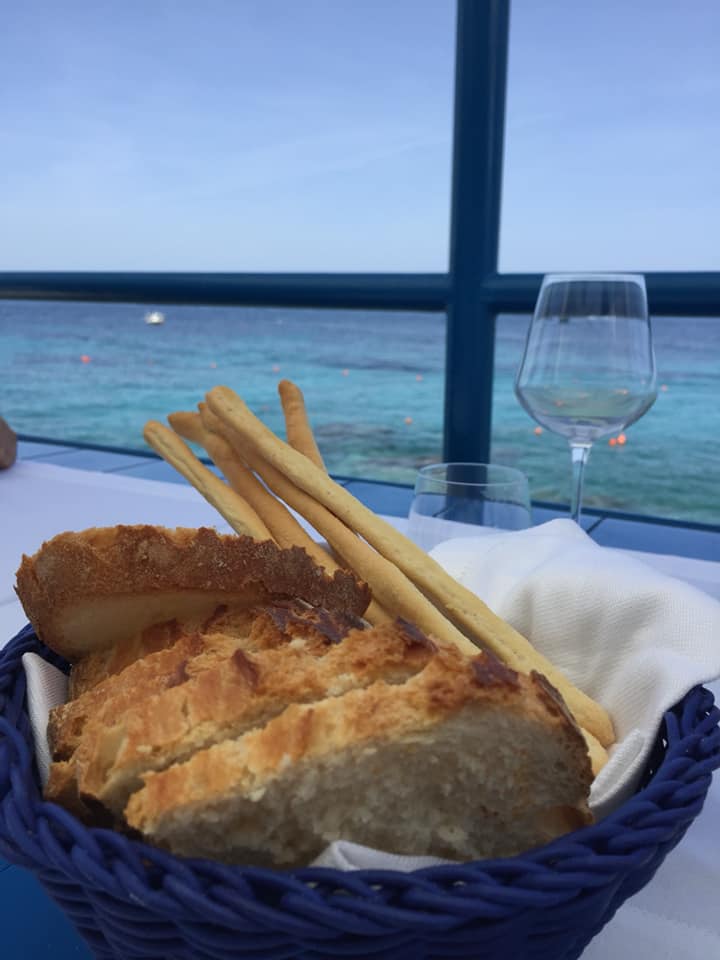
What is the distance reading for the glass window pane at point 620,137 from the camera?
1914 centimetres

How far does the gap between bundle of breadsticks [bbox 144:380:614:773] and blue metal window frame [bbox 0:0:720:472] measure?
0.82m

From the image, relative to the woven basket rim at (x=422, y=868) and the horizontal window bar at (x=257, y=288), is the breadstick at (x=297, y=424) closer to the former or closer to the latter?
the woven basket rim at (x=422, y=868)

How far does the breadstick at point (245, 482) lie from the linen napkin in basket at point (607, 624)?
0.13 meters

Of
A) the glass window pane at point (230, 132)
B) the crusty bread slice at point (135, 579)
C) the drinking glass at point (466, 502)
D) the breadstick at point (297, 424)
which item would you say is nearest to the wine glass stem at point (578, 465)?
the drinking glass at point (466, 502)

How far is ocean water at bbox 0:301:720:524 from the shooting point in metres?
13.9

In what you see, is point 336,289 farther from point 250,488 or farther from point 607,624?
point 607,624

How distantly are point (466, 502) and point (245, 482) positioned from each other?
0.20m

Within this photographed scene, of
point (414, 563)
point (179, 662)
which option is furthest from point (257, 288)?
point (179, 662)

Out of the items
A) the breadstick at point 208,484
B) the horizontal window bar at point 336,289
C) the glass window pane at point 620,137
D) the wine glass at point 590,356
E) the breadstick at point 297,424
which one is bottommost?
the breadstick at point 208,484

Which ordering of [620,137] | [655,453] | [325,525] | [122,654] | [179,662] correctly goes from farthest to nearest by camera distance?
[620,137] → [655,453] → [325,525] → [122,654] → [179,662]

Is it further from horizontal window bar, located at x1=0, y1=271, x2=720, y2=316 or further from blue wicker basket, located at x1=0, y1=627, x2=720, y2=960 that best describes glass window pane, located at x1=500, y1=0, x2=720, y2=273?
blue wicker basket, located at x1=0, y1=627, x2=720, y2=960

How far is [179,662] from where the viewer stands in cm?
36

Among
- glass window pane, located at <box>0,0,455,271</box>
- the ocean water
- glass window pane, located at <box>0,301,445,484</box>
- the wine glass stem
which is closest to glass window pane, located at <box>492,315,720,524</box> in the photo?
the ocean water

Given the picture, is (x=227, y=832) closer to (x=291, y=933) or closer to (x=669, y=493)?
(x=291, y=933)
